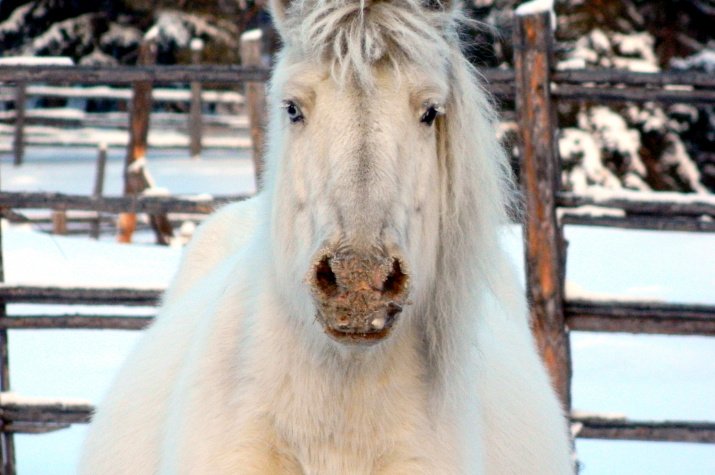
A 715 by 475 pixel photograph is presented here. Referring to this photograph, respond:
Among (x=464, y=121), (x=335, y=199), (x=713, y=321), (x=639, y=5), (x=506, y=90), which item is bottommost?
(x=713, y=321)

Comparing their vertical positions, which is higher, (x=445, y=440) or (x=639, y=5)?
(x=639, y=5)

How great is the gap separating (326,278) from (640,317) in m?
3.36

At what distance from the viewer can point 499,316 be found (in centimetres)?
299

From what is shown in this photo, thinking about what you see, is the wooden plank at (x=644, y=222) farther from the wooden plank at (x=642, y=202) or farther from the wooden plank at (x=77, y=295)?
the wooden plank at (x=77, y=295)

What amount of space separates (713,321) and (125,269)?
471cm

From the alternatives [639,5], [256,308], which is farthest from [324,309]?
[639,5]

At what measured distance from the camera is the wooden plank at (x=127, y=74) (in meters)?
4.92

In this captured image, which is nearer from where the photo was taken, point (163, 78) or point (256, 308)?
point (256, 308)

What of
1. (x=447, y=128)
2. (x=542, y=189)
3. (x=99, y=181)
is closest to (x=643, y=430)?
(x=542, y=189)

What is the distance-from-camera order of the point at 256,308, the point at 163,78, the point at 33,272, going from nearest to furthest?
the point at 256,308
the point at 163,78
the point at 33,272

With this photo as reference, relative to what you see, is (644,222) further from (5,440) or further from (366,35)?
(5,440)

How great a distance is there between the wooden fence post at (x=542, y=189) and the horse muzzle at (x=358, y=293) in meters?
3.00

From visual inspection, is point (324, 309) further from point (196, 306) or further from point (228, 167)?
point (228, 167)

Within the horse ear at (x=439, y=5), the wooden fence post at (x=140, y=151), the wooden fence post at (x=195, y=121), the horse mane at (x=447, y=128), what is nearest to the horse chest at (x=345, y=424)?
the horse mane at (x=447, y=128)
